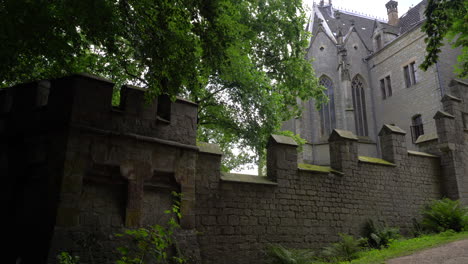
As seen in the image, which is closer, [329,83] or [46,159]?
[46,159]

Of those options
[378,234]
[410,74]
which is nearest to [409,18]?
[410,74]

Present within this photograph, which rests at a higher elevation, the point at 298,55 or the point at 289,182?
the point at 298,55

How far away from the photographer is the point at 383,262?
7582 mm

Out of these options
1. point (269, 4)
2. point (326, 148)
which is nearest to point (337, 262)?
point (269, 4)

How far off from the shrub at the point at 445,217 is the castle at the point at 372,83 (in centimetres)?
1386

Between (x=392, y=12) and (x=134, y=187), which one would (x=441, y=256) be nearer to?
Answer: (x=134, y=187)

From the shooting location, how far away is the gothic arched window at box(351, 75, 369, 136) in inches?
Answer: 1180

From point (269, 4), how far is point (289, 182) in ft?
26.0

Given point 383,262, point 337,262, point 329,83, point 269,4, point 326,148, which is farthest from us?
point 329,83

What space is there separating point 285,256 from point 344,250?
2001 mm

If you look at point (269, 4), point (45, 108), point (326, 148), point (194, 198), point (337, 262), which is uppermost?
point (269, 4)

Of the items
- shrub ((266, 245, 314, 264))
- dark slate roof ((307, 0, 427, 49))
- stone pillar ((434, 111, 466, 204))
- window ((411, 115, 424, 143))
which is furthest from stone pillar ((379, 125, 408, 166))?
dark slate roof ((307, 0, 427, 49))

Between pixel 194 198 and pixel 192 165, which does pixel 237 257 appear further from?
pixel 192 165

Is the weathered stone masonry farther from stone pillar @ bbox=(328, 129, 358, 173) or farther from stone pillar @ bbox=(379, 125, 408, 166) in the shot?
stone pillar @ bbox=(379, 125, 408, 166)
